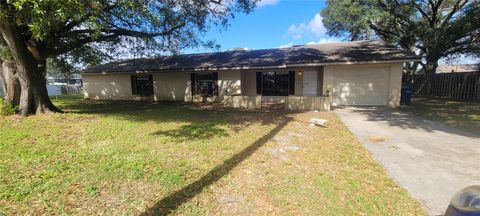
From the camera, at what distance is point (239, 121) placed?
30.0 feet

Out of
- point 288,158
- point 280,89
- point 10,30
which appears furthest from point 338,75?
point 10,30

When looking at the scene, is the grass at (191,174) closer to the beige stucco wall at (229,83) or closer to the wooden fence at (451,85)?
the beige stucco wall at (229,83)

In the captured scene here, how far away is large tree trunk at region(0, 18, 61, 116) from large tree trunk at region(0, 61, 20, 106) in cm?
32

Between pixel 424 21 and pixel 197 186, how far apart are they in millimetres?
23607

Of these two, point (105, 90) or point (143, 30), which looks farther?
point (105, 90)

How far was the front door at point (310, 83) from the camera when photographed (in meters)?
15.2

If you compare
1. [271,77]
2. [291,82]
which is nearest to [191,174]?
[291,82]

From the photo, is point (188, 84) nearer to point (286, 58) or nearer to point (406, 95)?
point (286, 58)

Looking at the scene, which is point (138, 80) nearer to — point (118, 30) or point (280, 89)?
point (118, 30)

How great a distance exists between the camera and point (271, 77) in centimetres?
1612

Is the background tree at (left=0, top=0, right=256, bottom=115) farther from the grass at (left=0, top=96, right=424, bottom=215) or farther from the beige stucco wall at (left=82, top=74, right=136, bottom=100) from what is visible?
the beige stucco wall at (left=82, top=74, right=136, bottom=100)

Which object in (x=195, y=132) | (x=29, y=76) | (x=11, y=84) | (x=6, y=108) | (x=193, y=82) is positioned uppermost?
(x=29, y=76)

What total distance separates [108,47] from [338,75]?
41.4 feet

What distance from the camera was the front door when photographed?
49.9 ft
